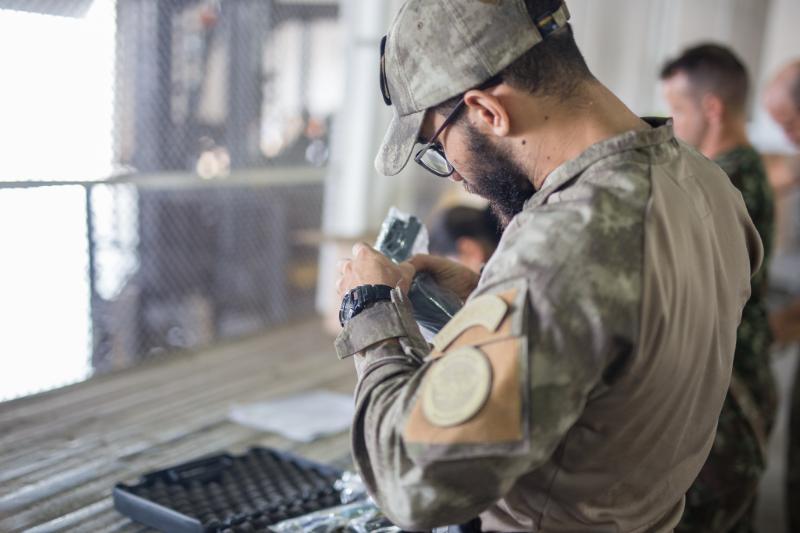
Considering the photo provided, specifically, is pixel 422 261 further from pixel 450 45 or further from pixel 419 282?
pixel 450 45

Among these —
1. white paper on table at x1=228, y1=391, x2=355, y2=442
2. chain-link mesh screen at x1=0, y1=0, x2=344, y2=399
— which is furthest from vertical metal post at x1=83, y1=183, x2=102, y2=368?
white paper on table at x1=228, y1=391, x2=355, y2=442

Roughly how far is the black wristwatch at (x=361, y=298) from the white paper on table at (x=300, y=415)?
1.04 metres

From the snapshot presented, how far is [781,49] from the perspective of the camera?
6527 mm

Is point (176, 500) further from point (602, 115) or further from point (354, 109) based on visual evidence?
point (354, 109)

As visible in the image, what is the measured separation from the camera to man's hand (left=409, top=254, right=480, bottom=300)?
1523mm

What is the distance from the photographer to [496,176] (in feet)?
4.00

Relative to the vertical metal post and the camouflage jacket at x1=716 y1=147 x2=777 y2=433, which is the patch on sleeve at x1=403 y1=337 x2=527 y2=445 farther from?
the vertical metal post

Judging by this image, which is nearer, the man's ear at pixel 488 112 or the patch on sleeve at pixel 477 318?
the patch on sleeve at pixel 477 318

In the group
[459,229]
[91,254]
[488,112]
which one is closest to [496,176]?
[488,112]

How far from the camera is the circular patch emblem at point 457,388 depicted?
38.3 inches

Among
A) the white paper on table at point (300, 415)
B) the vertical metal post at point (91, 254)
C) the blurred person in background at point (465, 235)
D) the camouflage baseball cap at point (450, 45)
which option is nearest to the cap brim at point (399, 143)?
the camouflage baseball cap at point (450, 45)

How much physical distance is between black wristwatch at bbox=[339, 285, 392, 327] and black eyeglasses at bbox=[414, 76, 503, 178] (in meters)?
0.21

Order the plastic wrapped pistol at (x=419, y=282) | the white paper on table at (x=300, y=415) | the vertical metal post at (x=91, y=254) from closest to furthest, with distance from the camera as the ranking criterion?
the plastic wrapped pistol at (x=419, y=282)
the white paper on table at (x=300, y=415)
the vertical metal post at (x=91, y=254)

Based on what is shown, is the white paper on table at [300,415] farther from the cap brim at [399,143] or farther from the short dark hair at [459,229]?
the cap brim at [399,143]
